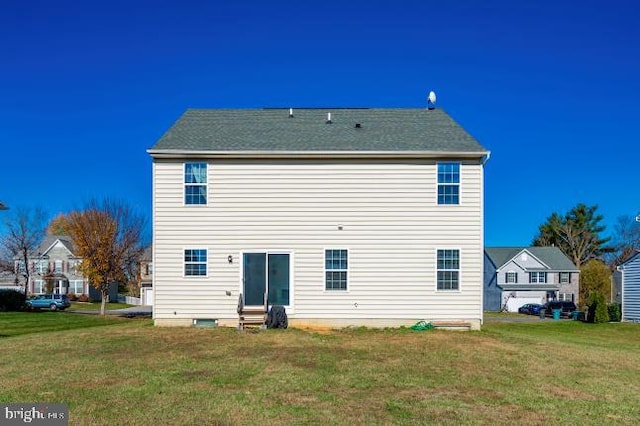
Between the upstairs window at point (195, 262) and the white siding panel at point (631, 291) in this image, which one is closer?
the upstairs window at point (195, 262)

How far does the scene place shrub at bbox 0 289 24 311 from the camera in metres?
34.1

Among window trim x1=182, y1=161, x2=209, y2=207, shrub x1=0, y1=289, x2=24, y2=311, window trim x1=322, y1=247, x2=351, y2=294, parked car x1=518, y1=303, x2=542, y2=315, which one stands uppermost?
window trim x1=182, y1=161, x2=209, y2=207

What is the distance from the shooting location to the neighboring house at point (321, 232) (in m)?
17.2

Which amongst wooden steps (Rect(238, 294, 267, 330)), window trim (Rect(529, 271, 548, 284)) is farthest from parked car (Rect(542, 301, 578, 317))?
wooden steps (Rect(238, 294, 267, 330))

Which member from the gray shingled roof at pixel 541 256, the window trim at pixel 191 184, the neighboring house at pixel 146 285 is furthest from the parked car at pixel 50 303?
the gray shingled roof at pixel 541 256

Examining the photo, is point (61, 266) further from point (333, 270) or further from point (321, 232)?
point (333, 270)

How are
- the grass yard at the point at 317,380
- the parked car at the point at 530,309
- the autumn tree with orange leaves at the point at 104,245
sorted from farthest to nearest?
1. the parked car at the point at 530,309
2. the autumn tree with orange leaves at the point at 104,245
3. the grass yard at the point at 317,380

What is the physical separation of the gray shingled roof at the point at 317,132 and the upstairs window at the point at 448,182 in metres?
0.55

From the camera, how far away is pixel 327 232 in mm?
17297

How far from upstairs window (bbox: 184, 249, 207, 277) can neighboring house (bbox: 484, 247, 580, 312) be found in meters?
44.9

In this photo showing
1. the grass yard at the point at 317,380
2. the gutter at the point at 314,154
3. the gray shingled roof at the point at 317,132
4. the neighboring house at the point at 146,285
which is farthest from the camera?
the neighboring house at the point at 146,285

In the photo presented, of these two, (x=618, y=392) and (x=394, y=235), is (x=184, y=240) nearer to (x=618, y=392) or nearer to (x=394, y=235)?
(x=394, y=235)

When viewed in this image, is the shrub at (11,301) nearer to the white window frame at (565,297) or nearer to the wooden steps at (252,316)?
the wooden steps at (252,316)

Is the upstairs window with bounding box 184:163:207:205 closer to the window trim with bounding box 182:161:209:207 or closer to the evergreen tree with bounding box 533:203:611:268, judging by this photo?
the window trim with bounding box 182:161:209:207
